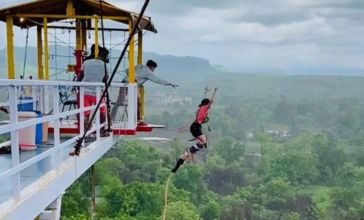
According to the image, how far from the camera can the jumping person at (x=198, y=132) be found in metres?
7.34

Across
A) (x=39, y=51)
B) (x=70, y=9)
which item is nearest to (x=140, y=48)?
(x=70, y=9)

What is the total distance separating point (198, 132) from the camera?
786 cm

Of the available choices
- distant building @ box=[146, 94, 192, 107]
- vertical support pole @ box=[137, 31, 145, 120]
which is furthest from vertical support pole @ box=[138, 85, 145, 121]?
distant building @ box=[146, 94, 192, 107]

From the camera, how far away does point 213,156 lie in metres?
98.7

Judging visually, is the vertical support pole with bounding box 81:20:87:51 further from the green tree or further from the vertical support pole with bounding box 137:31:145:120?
the green tree

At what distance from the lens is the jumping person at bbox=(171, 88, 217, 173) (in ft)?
24.1

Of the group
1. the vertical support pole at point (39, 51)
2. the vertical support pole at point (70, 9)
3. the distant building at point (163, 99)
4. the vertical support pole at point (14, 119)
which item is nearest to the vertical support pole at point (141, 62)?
the vertical support pole at point (70, 9)

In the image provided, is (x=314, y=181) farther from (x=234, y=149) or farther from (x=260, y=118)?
(x=260, y=118)

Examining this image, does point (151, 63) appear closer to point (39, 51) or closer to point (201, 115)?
point (201, 115)

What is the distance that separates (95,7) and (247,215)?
54.4m

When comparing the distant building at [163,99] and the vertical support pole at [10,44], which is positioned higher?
the vertical support pole at [10,44]

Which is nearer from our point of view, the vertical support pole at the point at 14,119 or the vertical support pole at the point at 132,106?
the vertical support pole at the point at 14,119

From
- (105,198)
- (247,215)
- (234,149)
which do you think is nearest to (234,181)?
(234,149)

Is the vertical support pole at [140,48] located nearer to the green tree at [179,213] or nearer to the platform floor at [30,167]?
the platform floor at [30,167]
